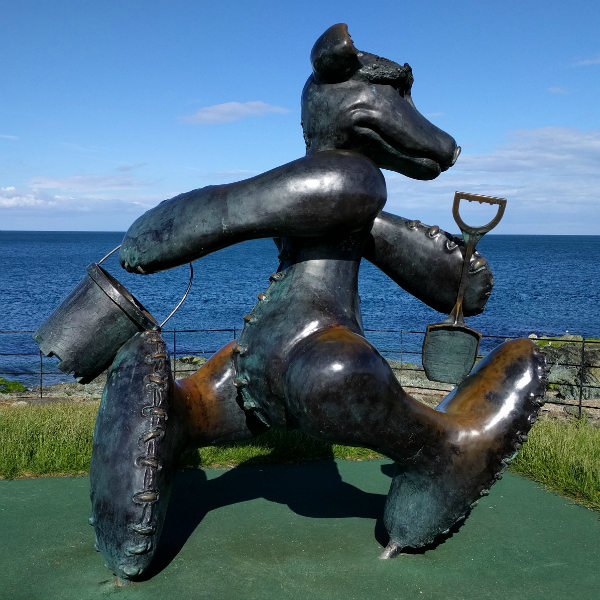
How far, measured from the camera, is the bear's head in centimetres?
251

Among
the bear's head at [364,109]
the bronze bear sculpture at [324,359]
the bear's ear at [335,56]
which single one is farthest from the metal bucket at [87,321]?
the bear's ear at [335,56]

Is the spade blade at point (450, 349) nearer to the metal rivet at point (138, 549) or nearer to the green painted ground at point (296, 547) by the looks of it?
the green painted ground at point (296, 547)

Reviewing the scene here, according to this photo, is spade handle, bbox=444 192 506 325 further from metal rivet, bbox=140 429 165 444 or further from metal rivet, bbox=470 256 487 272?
metal rivet, bbox=140 429 165 444

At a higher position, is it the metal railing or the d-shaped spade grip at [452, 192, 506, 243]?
the d-shaped spade grip at [452, 192, 506, 243]

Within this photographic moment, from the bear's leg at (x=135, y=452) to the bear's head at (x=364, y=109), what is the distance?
1061mm

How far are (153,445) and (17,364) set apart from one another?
16.6 meters

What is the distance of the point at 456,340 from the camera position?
9.14 ft

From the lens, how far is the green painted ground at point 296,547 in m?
2.59

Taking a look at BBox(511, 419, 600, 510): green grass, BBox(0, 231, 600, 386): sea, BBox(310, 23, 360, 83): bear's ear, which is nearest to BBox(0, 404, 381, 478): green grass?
BBox(511, 419, 600, 510): green grass

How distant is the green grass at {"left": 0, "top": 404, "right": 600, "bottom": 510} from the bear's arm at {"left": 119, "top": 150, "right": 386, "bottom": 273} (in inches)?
78.2

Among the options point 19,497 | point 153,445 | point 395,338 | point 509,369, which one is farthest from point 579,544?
point 395,338

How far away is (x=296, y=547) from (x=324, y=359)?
1.09 m

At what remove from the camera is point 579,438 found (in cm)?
427

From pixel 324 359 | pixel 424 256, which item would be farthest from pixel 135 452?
pixel 424 256
